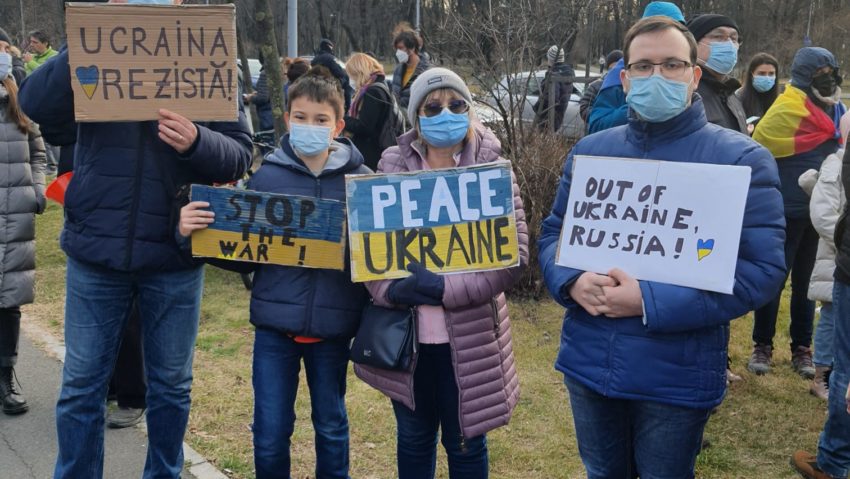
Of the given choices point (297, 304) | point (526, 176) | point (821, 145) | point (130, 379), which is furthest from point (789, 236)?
point (130, 379)

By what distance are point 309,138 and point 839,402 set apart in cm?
277

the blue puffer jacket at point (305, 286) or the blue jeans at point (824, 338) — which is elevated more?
the blue puffer jacket at point (305, 286)

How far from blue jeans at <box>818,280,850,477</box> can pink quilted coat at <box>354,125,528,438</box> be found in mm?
1676

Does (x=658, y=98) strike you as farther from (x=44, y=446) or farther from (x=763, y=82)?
(x=763, y=82)

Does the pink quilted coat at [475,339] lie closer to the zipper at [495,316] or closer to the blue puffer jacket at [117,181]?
the zipper at [495,316]

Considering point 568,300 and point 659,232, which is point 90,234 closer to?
point 568,300

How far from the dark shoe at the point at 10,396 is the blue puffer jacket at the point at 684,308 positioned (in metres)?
3.51

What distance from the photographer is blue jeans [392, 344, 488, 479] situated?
10.2 ft

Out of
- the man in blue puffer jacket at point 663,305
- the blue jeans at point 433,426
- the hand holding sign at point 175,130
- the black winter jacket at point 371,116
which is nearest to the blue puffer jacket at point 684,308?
the man in blue puffer jacket at point 663,305

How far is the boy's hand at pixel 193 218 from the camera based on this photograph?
3.10m

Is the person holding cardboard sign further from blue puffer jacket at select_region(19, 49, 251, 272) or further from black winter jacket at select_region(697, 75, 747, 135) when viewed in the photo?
black winter jacket at select_region(697, 75, 747, 135)

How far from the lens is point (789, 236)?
5.30 metres

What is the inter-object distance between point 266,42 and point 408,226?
575cm

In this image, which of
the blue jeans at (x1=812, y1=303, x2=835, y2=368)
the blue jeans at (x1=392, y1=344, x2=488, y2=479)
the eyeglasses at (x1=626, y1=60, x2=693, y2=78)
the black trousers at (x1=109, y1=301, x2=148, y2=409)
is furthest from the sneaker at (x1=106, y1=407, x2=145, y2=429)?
the blue jeans at (x1=812, y1=303, x2=835, y2=368)
